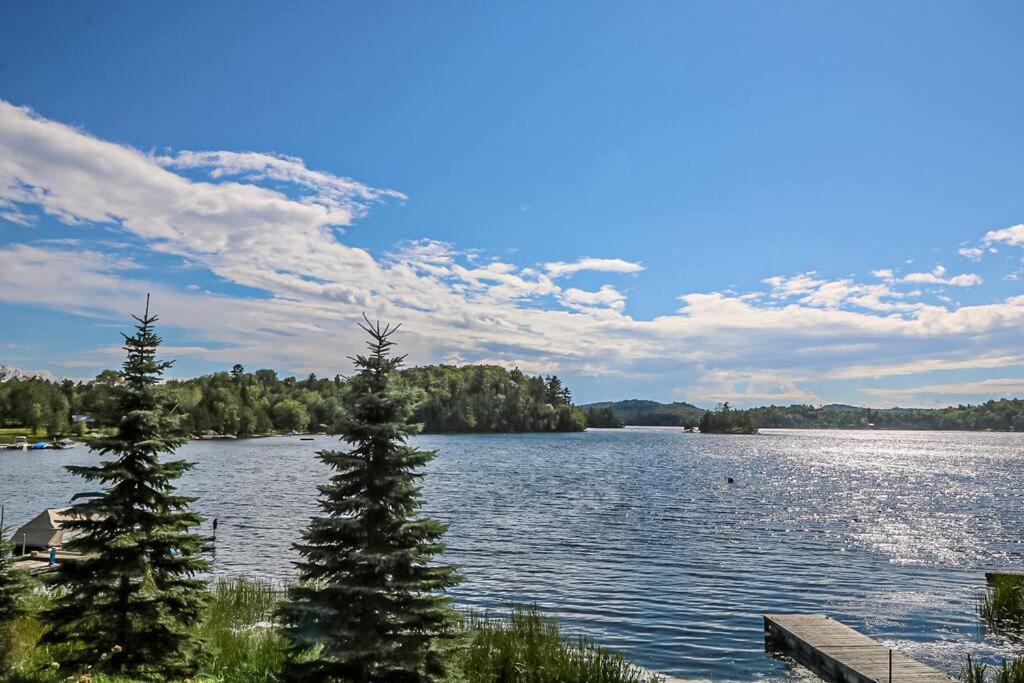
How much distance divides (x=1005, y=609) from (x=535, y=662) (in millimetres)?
20836

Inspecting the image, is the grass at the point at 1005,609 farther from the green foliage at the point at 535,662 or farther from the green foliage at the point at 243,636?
the green foliage at the point at 243,636

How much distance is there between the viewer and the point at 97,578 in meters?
14.3

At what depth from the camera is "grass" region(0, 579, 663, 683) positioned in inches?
569

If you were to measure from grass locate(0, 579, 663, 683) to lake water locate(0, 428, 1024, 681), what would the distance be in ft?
14.3

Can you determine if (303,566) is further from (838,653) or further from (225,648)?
(838,653)

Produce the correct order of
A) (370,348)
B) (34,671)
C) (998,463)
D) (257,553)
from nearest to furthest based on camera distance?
1. (370,348)
2. (34,671)
3. (257,553)
4. (998,463)

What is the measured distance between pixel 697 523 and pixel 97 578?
44.8 m

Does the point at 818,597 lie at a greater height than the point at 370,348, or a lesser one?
lesser

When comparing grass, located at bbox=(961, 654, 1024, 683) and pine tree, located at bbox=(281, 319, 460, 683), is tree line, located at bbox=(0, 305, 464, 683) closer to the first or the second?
pine tree, located at bbox=(281, 319, 460, 683)

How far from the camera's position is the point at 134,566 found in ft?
47.1

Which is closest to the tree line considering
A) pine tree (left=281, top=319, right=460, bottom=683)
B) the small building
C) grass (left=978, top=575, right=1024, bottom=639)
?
pine tree (left=281, top=319, right=460, bottom=683)

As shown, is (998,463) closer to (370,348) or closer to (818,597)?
(818,597)

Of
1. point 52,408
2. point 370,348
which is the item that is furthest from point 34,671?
point 52,408

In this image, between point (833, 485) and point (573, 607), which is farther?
point (833, 485)
